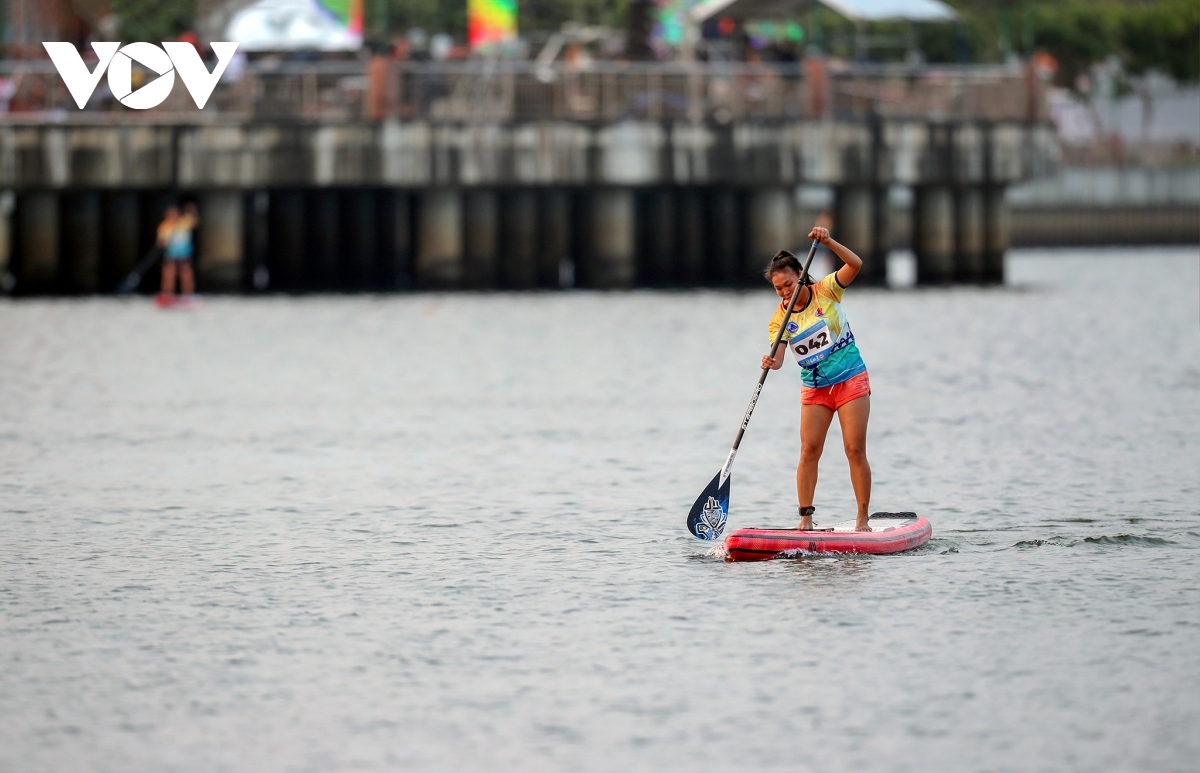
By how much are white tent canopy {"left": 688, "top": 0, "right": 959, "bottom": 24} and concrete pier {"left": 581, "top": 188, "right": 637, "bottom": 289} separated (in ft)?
17.4

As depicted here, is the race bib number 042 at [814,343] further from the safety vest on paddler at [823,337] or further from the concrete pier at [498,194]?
the concrete pier at [498,194]

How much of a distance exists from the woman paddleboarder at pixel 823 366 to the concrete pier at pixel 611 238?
105 ft

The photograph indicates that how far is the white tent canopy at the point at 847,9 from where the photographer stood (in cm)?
4659

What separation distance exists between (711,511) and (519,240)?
31.8 metres

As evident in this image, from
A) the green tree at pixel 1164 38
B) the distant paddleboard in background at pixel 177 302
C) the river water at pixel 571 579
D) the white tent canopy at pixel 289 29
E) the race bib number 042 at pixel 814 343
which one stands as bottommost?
the river water at pixel 571 579

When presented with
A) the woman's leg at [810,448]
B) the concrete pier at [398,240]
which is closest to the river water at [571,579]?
the woman's leg at [810,448]

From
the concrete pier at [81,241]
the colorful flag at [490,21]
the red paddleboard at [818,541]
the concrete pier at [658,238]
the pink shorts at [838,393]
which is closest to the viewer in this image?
the red paddleboard at [818,541]

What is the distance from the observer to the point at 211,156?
4303 centimetres

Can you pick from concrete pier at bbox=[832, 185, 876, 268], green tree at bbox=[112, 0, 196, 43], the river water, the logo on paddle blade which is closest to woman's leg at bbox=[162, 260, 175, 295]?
green tree at bbox=[112, 0, 196, 43]

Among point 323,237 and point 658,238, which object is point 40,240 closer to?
point 323,237

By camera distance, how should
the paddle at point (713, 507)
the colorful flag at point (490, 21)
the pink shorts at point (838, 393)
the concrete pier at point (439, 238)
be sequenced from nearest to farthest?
1. the pink shorts at point (838, 393)
2. the paddle at point (713, 507)
3. the concrete pier at point (439, 238)
4. the colorful flag at point (490, 21)

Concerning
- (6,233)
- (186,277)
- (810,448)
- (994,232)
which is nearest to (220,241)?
(186,277)

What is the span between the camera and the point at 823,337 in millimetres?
13750

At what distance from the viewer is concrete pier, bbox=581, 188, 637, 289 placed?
4584 centimetres
